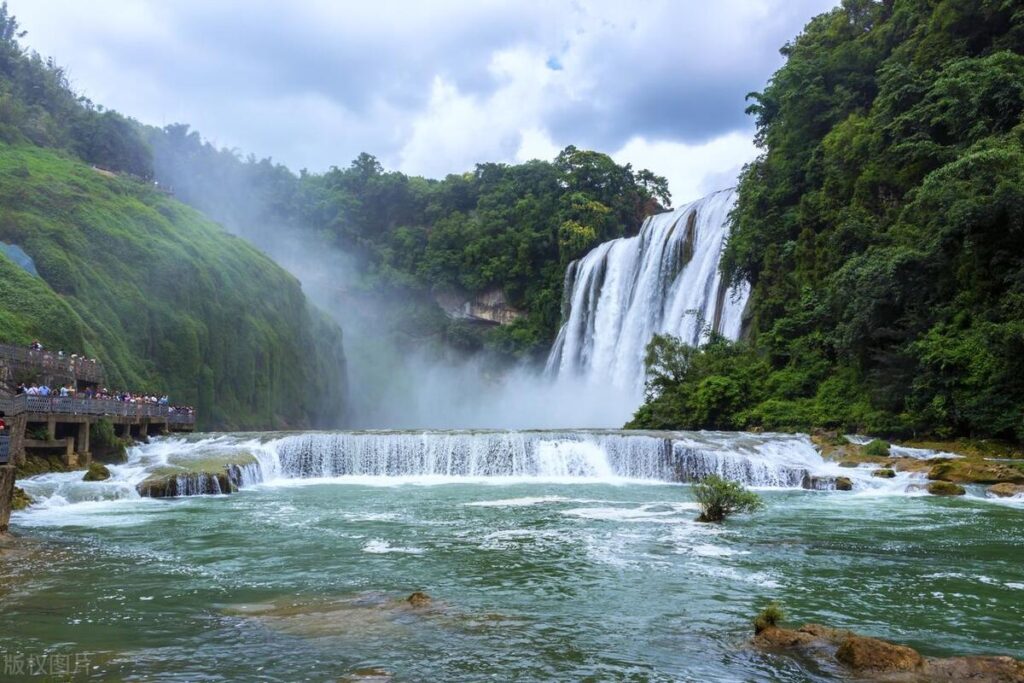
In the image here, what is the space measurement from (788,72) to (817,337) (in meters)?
14.2

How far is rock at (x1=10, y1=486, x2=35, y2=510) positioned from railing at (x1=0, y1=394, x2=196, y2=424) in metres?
3.38

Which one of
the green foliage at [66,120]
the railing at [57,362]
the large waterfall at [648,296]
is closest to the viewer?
the railing at [57,362]

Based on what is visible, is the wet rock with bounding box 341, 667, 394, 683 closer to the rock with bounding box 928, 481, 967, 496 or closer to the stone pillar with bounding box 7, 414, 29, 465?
the rock with bounding box 928, 481, 967, 496

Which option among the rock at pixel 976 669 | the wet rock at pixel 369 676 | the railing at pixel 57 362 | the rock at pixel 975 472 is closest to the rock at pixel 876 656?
the rock at pixel 976 669

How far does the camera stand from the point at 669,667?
650 centimetres

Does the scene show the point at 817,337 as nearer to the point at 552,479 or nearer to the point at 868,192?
the point at 868,192

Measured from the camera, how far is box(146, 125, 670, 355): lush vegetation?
62.5m

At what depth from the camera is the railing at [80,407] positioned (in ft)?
64.1

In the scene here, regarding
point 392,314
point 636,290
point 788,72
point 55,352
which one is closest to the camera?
point 55,352

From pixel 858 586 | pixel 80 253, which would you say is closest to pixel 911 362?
pixel 858 586

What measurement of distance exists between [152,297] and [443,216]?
37916mm

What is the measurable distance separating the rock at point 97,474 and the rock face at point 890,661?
1866 cm

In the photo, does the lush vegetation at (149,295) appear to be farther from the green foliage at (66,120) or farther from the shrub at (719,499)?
the shrub at (719,499)

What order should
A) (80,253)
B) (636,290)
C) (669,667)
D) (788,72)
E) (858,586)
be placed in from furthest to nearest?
1. (636,290)
2. (788,72)
3. (80,253)
4. (858,586)
5. (669,667)
